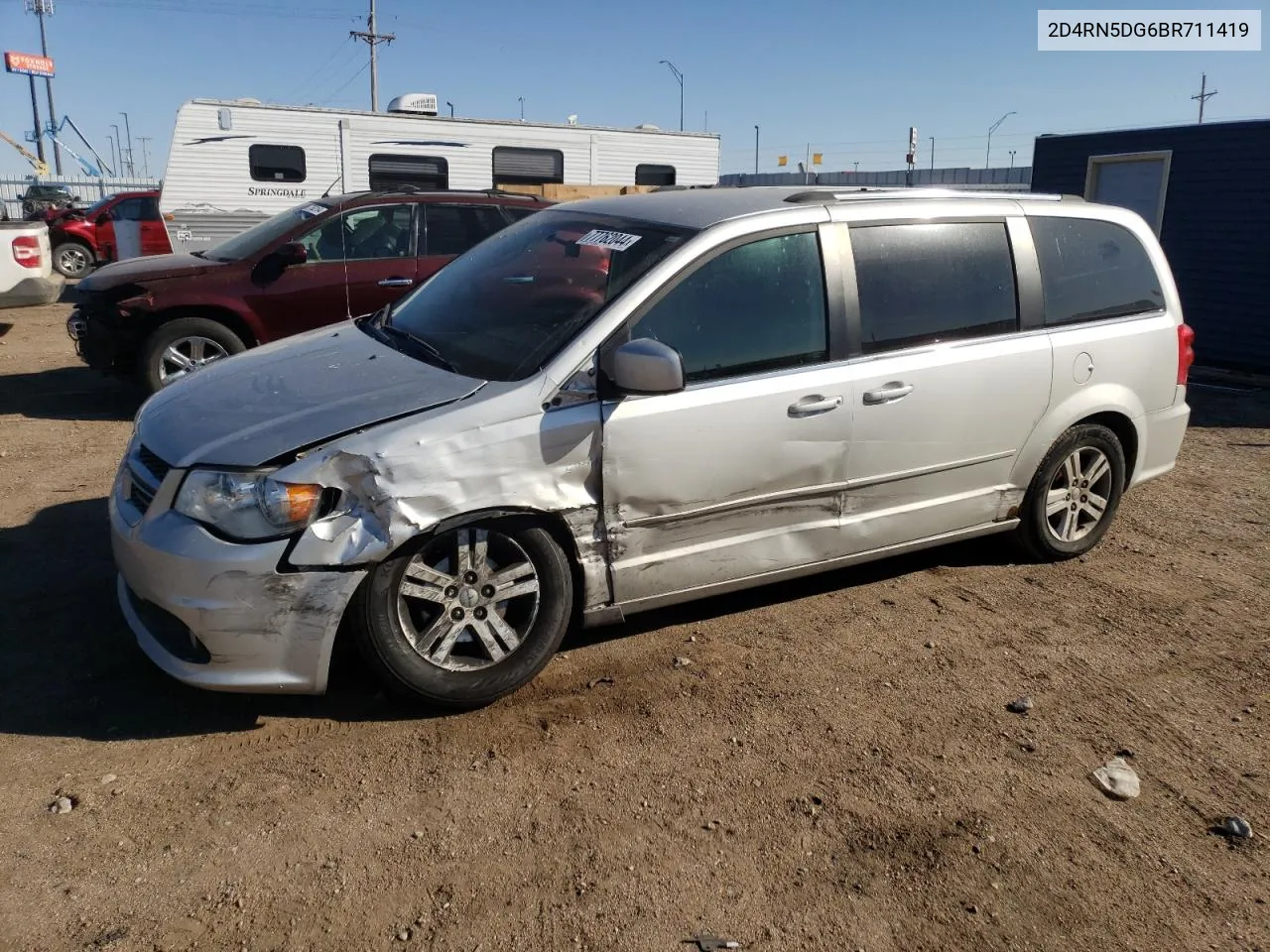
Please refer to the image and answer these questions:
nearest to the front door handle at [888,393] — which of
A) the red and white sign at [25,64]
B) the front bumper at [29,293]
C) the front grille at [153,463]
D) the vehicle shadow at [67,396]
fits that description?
the front grille at [153,463]

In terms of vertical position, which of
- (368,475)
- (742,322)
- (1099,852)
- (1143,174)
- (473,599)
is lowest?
(1099,852)

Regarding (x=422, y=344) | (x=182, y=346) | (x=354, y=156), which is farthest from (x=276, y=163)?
(x=422, y=344)

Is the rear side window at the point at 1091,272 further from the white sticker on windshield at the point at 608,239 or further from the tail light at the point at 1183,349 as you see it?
the white sticker on windshield at the point at 608,239

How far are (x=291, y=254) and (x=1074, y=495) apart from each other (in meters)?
6.01

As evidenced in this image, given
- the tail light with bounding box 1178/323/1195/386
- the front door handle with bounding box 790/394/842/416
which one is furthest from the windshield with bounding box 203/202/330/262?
the tail light with bounding box 1178/323/1195/386

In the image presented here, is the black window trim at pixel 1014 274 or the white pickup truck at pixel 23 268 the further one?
the white pickup truck at pixel 23 268

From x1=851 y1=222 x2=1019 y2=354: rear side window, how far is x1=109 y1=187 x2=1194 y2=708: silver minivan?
0.01 metres

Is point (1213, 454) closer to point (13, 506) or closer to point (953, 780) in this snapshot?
point (953, 780)

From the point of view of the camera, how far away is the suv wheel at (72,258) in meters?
20.8

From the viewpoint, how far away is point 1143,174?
11.9 meters

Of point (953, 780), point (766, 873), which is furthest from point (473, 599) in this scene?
point (953, 780)

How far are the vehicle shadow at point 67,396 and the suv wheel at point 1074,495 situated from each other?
21.5ft

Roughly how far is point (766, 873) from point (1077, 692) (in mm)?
1730

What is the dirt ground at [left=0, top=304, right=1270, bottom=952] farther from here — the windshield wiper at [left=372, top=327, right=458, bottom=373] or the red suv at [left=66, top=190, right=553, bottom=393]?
the red suv at [left=66, top=190, right=553, bottom=393]
